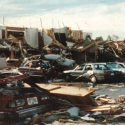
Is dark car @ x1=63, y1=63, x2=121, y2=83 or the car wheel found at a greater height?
dark car @ x1=63, y1=63, x2=121, y2=83

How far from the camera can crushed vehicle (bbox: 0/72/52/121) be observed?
22.6ft

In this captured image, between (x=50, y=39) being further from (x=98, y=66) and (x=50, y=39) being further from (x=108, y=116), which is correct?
(x=108, y=116)

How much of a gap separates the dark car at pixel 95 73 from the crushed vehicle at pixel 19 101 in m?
7.77

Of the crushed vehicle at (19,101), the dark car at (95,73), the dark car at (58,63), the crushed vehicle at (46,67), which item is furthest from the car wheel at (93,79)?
the crushed vehicle at (19,101)

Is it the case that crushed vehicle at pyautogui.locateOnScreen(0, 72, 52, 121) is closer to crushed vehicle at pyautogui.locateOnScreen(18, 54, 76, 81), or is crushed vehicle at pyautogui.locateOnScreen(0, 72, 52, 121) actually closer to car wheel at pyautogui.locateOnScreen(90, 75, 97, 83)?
crushed vehicle at pyautogui.locateOnScreen(18, 54, 76, 81)

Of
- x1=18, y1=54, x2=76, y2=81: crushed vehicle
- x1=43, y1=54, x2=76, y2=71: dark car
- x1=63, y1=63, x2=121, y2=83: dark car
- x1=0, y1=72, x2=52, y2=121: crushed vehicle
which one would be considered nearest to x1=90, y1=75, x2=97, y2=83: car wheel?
x1=63, y1=63, x2=121, y2=83: dark car

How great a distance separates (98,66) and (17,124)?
9.57 metres

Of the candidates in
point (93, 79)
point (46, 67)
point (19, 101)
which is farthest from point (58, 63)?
point (19, 101)

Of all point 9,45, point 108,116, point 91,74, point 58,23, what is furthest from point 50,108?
point 58,23

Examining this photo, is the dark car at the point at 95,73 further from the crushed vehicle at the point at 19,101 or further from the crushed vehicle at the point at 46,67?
the crushed vehicle at the point at 19,101

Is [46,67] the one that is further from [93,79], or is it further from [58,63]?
[93,79]

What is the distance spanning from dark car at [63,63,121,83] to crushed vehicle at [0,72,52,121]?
7768mm

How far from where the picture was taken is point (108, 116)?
273 inches

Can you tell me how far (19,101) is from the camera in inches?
→ 275
